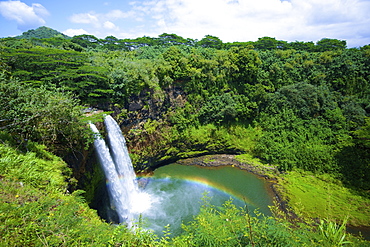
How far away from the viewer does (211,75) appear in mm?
19547

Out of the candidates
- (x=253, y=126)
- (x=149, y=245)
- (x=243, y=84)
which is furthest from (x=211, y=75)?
(x=149, y=245)

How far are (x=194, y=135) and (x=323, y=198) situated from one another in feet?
36.2

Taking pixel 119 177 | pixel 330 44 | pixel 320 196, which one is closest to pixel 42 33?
pixel 119 177

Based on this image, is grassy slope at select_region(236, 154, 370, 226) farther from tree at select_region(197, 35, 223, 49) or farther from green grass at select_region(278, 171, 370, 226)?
tree at select_region(197, 35, 223, 49)

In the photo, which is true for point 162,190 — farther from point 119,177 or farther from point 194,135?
point 194,135

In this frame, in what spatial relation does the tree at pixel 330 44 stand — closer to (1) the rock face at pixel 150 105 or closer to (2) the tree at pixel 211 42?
A: (2) the tree at pixel 211 42

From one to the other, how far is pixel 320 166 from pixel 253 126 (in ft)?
22.5

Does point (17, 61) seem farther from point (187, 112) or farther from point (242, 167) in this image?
point (242, 167)

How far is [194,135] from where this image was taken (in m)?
18.3

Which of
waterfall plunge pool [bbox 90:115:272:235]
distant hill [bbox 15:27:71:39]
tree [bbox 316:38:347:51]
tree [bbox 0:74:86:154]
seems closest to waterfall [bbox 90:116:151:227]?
waterfall plunge pool [bbox 90:115:272:235]

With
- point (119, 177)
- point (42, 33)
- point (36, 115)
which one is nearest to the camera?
point (36, 115)

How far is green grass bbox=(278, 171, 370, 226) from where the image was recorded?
423 inches

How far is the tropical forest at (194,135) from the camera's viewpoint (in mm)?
3955

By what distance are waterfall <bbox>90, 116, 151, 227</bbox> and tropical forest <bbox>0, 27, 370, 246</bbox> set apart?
451 mm
